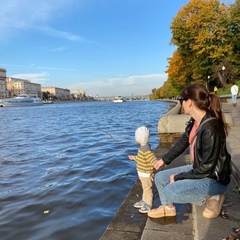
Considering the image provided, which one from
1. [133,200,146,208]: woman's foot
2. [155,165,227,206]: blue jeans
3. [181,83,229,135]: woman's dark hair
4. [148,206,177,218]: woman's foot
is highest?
[181,83,229,135]: woman's dark hair

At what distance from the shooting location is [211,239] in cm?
270

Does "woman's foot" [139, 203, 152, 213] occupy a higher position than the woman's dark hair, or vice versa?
the woman's dark hair

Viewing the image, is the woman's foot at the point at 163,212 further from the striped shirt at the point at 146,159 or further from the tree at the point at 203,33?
the tree at the point at 203,33

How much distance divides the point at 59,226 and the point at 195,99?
318 cm

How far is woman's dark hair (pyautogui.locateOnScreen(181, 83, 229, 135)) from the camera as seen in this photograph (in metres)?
3.02

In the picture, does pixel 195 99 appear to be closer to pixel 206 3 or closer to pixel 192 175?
pixel 192 175

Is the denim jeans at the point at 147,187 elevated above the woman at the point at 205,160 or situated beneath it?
situated beneath

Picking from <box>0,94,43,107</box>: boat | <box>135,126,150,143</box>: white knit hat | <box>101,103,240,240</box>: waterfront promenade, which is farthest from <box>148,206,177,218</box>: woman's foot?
<box>0,94,43,107</box>: boat

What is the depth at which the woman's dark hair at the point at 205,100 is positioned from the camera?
9.90ft

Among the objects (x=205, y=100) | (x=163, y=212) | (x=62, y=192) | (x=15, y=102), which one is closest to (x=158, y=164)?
(x=163, y=212)

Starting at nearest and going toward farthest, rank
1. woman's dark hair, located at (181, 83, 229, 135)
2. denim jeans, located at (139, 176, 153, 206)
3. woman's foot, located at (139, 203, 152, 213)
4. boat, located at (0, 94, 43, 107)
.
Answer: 1. woman's dark hair, located at (181, 83, 229, 135)
2. woman's foot, located at (139, 203, 152, 213)
3. denim jeans, located at (139, 176, 153, 206)
4. boat, located at (0, 94, 43, 107)

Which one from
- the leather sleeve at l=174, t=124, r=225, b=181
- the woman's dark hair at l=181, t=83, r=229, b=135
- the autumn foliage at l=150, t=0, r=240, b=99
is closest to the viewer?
the leather sleeve at l=174, t=124, r=225, b=181

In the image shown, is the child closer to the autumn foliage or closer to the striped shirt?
the striped shirt

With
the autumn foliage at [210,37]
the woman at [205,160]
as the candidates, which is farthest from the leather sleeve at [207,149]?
the autumn foliage at [210,37]
